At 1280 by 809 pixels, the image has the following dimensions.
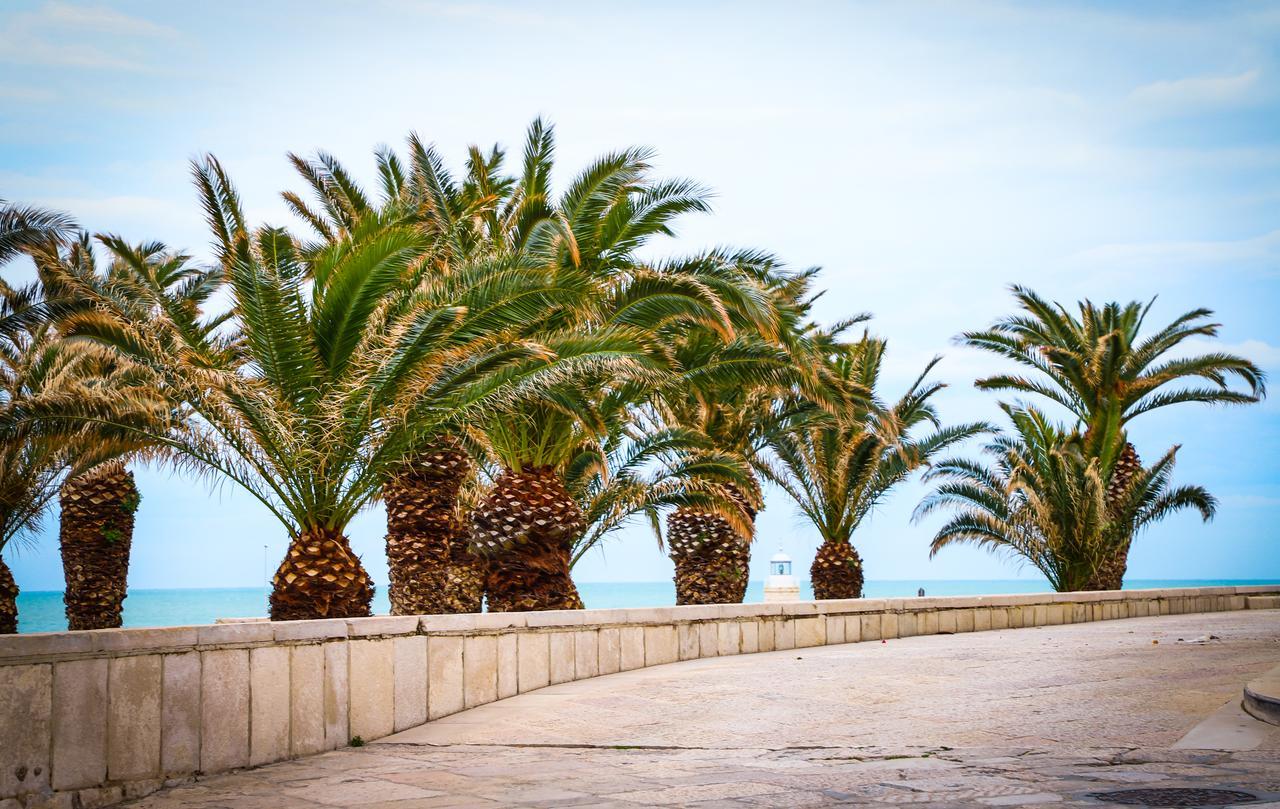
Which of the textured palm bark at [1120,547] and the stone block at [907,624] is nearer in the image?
the stone block at [907,624]

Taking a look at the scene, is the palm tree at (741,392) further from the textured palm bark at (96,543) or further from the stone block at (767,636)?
the textured palm bark at (96,543)

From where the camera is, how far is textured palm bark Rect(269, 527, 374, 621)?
9.94 meters

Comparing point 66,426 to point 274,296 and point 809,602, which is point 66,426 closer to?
point 274,296

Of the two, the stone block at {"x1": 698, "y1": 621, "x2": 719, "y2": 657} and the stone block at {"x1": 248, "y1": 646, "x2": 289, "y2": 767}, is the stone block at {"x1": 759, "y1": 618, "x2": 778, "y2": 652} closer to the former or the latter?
the stone block at {"x1": 698, "y1": 621, "x2": 719, "y2": 657}

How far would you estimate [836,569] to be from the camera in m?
21.6

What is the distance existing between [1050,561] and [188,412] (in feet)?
59.0

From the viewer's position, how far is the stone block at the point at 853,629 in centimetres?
1527

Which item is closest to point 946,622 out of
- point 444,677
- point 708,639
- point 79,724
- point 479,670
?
point 708,639

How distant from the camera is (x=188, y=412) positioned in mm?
10219

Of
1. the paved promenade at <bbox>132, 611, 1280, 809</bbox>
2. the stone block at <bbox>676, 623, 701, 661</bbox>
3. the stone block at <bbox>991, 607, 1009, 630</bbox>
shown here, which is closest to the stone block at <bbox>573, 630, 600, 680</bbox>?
the paved promenade at <bbox>132, 611, 1280, 809</bbox>

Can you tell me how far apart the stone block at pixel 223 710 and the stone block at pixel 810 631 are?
7921 millimetres

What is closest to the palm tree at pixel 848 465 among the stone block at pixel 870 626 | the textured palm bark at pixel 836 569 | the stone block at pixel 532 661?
the textured palm bark at pixel 836 569

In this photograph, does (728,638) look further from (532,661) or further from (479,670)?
(479,670)

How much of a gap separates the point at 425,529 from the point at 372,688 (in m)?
6.22
